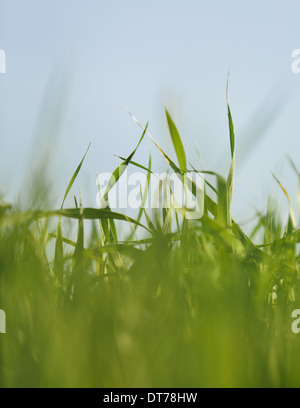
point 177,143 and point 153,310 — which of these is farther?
point 177,143

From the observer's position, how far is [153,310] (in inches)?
20.5

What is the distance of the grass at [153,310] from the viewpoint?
421 millimetres

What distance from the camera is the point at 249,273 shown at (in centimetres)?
70

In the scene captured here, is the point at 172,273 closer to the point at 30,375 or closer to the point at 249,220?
the point at 30,375

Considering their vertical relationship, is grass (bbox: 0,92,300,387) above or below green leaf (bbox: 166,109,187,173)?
below

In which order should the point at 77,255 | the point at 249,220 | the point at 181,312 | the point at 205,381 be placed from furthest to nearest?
the point at 249,220 < the point at 77,255 < the point at 181,312 < the point at 205,381

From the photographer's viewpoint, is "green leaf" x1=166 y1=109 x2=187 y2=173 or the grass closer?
the grass

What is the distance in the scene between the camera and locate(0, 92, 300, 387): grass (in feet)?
1.38

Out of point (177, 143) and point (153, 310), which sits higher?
point (177, 143)

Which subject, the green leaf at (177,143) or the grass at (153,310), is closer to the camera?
the grass at (153,310)

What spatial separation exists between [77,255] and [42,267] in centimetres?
10

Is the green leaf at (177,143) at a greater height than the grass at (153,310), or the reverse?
the green leaf at (177,143)

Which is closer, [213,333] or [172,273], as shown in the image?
[213,333]
